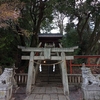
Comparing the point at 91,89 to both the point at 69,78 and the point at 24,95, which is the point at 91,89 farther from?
the point at 24,95

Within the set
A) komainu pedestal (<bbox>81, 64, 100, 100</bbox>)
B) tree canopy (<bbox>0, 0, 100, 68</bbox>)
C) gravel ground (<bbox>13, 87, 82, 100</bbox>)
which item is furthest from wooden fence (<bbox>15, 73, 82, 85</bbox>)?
komainu pedestal (<bbox>81, 64, 100, 100</bbox>)

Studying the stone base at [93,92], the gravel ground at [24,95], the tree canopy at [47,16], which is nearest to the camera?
the stone base at [93,92]

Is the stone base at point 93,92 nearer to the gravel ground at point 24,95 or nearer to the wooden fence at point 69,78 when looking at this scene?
the gravel ground at point 24,95

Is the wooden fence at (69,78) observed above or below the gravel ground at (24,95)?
above

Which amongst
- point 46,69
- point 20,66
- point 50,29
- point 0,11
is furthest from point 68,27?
point 50,29

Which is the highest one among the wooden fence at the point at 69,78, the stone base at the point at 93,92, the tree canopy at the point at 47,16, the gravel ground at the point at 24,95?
the tree canopy at the point at 47,16

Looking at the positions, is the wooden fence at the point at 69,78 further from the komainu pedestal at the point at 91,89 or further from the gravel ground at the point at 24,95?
the komainu pedestal at the point at 91,89

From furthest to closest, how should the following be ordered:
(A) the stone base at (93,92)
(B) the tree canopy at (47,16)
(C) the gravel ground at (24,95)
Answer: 1. (B) the tree canopy at (47,16)
2. (C) the gravel ground at (24,95)
3. (A) the stone base at (93,92)

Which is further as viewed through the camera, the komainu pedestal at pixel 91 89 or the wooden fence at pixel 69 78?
the wooden fence at pixel 69 78

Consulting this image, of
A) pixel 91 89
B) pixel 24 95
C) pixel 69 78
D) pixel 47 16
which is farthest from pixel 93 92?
pixel 47 16

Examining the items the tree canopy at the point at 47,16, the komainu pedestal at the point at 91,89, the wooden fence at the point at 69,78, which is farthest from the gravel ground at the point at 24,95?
the tree canopy at the point at 47,16

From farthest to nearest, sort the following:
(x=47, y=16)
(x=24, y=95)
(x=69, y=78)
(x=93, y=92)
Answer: (x=47, y=16)
(x=69, y=78)
(x=24, y=95)
(x=93, y=92)

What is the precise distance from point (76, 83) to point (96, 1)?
18.8 ft

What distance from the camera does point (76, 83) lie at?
8219 millimetres
